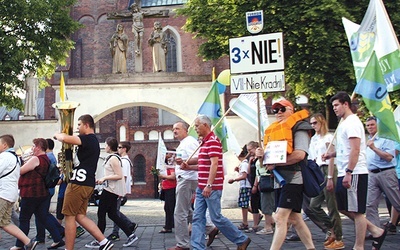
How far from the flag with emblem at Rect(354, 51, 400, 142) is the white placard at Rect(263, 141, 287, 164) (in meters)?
1.80

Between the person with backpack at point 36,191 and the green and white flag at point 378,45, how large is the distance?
4.92 m

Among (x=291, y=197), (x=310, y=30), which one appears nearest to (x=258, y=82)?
(x=291, y=197)

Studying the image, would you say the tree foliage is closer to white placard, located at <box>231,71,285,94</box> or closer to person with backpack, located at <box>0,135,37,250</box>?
white placard, located at <box>231,71,285,94</box>

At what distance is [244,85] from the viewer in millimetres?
7742

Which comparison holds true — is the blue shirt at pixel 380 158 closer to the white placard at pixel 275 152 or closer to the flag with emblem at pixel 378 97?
the flag with emblem at pixel 378 97

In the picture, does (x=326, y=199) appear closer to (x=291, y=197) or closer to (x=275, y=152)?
(x=291, y=197)

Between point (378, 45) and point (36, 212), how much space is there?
5802 mm

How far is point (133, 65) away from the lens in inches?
1484

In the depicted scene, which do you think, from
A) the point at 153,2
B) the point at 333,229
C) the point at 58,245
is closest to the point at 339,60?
the point at 333,229

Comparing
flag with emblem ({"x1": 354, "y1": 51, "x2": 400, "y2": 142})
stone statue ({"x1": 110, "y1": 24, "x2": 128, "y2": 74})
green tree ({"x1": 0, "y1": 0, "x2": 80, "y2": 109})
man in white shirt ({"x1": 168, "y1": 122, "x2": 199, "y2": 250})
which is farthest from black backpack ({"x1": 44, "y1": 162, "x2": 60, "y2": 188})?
stone statue ({"x1": 110, "y1": 24, "x2": 128, "y2": 74})

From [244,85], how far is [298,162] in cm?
167

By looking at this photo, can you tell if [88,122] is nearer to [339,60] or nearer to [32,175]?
[32,175]

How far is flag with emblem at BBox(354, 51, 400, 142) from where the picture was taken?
742 cm

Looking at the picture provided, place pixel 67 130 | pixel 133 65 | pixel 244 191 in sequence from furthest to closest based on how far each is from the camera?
1. pixel 133 65
2. pixel 244 191
3. pixel 67 130
